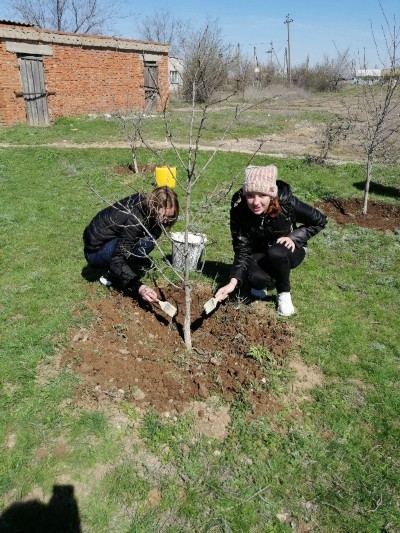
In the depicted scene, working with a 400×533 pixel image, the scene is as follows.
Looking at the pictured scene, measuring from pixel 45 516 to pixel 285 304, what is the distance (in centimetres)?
251

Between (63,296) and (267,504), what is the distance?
2767 millimetres

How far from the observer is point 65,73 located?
51.9 feet

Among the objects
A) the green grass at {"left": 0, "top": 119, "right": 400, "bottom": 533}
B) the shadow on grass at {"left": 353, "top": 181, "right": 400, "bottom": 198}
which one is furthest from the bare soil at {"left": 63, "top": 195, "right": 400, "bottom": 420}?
the shadow on grass at {"left": 353, "top": 181, "right": 400, "bottom": 198}

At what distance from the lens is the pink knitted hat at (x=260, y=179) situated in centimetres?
300

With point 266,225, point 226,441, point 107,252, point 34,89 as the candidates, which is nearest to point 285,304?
point 266,225

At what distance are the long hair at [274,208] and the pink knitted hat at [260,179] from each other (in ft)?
0.64

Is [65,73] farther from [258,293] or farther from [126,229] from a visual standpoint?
[258,293]

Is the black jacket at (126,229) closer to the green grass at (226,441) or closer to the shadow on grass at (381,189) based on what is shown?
the green grass at (226,441)

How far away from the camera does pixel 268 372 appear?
9.94ft

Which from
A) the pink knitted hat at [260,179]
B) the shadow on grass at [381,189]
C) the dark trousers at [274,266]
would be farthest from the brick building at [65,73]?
the pink knitted hat at [260,179]

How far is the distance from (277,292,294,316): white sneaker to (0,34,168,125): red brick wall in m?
12.7

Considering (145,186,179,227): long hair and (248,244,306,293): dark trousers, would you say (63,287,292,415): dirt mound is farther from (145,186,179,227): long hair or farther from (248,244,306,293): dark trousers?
(145,186,179,227): long hair

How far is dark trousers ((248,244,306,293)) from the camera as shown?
3508mm

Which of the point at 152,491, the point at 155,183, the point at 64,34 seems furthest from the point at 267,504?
the point at 64,34
